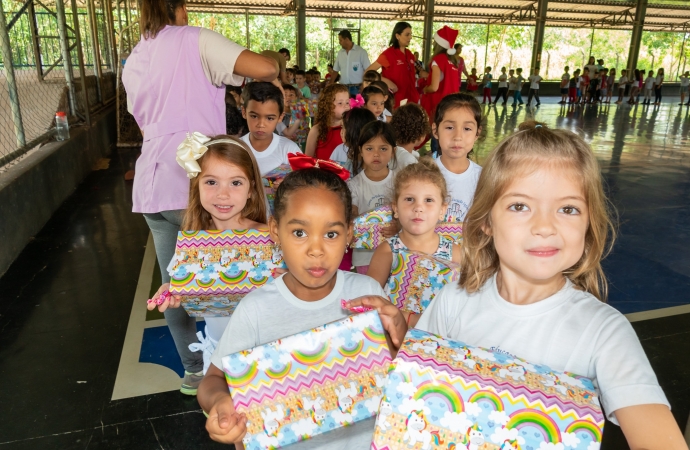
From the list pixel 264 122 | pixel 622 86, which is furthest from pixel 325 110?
pixel 622 86

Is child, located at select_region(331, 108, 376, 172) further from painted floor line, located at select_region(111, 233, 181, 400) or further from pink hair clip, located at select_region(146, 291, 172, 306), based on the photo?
pink hair clip, located at select_region(146, 291, 172, 306)

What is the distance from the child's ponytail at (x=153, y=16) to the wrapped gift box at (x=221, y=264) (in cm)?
90

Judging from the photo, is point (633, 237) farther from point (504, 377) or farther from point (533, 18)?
point (533, 18)

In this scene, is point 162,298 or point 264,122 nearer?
point 162,298

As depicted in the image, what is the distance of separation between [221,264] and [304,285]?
43 centimetres

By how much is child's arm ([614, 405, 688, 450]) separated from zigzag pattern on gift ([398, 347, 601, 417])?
0.31ft

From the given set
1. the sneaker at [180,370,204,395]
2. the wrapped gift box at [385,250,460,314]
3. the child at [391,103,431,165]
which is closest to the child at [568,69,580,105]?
the child at [391,103,431,165]

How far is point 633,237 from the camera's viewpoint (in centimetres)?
449

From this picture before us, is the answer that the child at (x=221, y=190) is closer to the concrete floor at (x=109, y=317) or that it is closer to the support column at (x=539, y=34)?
the concrete floor at (x=109, y=317)

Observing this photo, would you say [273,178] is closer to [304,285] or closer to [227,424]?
[304,285]

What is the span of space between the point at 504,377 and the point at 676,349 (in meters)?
2.39

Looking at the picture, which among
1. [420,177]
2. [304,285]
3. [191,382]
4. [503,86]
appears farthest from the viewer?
[503,86]

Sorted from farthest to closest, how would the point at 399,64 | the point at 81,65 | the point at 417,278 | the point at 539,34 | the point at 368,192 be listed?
the point at 539,34 < the point at 81,65 < the point at 399,64 < the point at 368,192 < the point at 417,278

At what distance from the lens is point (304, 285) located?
4.35ft
